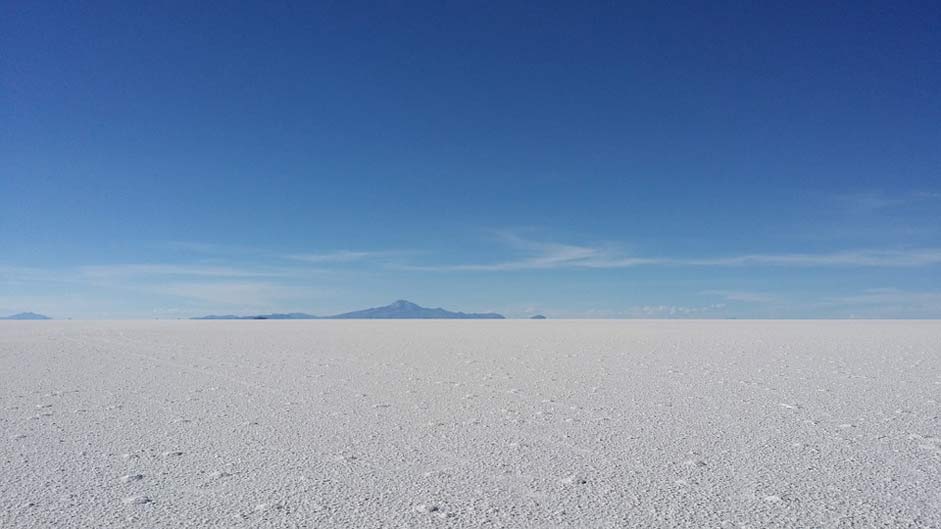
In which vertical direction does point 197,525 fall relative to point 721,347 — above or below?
below

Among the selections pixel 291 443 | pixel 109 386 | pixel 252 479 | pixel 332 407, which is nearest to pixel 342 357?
pixel 109 386

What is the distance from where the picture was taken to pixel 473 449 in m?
4.77

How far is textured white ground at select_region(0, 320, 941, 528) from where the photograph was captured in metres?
3.40

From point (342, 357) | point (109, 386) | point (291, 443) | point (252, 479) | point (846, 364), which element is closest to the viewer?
point (252, 479)

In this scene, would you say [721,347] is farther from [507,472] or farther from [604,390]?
[507,472]

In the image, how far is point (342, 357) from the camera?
41.2 feet

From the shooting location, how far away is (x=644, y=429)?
5.41 m

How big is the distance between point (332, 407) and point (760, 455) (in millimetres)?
4452

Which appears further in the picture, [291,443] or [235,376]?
[235,376]

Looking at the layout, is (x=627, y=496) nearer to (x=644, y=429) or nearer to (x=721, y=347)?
(x=644, y=429)

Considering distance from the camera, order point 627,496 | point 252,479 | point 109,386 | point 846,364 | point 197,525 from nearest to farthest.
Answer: point 197,525, point 627,496, point 252,479, point 109,386, point 846,364

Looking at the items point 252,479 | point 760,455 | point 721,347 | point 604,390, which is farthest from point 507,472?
point 721,347

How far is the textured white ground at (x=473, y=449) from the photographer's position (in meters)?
3.40

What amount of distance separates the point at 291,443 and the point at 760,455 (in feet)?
12.9
